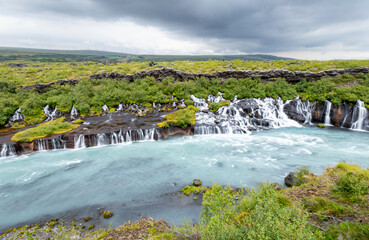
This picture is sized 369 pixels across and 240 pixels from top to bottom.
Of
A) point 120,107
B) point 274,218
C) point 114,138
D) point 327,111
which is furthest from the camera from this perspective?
point 120,107

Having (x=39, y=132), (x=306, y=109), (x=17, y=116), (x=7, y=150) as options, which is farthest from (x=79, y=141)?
(x=306, y=109)

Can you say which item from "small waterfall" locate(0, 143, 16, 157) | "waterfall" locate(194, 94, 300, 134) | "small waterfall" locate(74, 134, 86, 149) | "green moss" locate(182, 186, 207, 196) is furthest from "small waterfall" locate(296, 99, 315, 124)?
"small waterfall" locate(0, 143, 16, 157)

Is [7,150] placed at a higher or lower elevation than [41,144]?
lower

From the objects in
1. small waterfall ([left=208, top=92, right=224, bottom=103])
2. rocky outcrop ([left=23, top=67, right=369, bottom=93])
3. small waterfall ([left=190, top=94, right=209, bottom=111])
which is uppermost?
rocky outcrop ([left=23, top=67, right=369, bottom=93])

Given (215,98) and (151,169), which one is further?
(215,98)

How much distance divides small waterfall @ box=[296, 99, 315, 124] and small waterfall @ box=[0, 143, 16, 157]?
4351 cm

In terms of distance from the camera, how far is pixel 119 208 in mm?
12609

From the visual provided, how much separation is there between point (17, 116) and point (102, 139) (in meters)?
18.6

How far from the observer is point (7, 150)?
70.1ft

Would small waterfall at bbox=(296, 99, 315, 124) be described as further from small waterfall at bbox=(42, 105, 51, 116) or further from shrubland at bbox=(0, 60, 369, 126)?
small waterfall at bbox=(42, 105, 51, 116)

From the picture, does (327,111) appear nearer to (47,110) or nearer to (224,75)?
(224,75)

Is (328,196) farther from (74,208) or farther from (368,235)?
(74,208)

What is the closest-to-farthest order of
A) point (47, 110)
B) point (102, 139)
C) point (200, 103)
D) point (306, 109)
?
point (102, 139), point (306, 109), point (47, 110), point (200, 103)

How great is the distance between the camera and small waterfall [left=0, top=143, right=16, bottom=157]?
2127 centimetres
